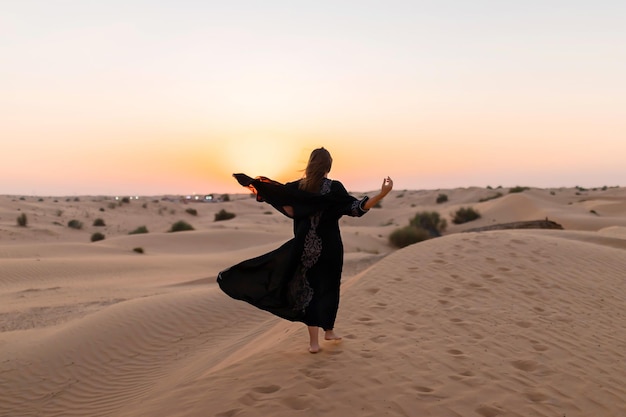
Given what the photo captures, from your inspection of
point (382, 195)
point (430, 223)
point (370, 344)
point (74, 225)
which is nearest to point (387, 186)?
point (382, 195)

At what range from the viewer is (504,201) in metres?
36.7

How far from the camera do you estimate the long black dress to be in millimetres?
5117

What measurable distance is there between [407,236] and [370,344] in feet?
64.9

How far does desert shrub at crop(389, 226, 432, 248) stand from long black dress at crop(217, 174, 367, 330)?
64.7 ft

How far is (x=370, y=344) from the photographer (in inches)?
220

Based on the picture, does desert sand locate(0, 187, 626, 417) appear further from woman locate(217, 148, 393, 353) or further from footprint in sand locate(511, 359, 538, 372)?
woman locate(217, 148, 393, 353)

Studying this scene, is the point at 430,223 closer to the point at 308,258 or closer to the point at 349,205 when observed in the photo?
the point at 349,205

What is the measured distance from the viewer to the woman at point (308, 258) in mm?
5121

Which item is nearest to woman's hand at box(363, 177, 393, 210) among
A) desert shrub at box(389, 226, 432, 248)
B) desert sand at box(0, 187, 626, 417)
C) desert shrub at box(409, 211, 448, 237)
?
desert sand at box(0, 187, 626, 417)

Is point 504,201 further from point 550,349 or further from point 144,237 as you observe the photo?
point 550,349

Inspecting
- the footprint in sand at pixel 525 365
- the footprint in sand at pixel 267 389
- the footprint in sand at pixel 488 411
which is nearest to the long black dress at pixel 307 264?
the footprint in sand at pixel 267 389

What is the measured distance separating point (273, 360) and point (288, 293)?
2.45 ft

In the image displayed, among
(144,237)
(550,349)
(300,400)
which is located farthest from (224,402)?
(144,237)

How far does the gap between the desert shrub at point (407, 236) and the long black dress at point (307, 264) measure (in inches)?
777
